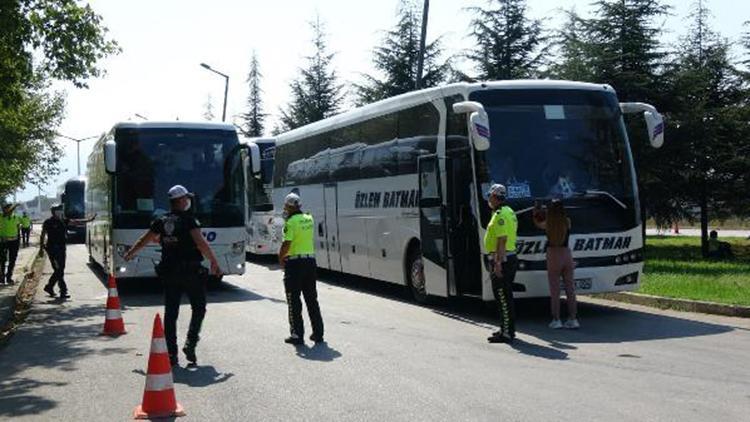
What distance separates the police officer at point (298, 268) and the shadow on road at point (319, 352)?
0.70 feet

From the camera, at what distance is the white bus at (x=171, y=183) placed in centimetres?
1580

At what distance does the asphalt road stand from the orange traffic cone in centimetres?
16

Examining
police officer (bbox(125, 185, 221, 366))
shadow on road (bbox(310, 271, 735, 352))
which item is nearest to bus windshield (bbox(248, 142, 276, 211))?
shadow on road (bbox(310, 271, 735, 352))

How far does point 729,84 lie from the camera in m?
30.5

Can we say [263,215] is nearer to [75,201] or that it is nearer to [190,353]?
[190,353]

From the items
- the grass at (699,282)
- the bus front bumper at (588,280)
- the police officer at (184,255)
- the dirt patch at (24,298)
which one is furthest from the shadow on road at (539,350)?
the dirt patch at (24,298)

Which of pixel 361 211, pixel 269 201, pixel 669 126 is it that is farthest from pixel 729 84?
pixel 361 211

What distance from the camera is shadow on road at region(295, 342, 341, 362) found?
919cm

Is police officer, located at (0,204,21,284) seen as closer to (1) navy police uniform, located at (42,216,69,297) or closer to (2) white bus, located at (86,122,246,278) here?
(1) navy police uniform, located at (42,216,69,297)

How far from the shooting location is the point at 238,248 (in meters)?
16.2

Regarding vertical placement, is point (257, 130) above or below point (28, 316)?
above

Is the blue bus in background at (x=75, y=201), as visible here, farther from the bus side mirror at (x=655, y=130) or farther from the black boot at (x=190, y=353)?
the black boot at (x=190, y=353)

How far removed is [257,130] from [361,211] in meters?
36.0

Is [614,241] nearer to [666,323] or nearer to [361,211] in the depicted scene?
[666,323]
